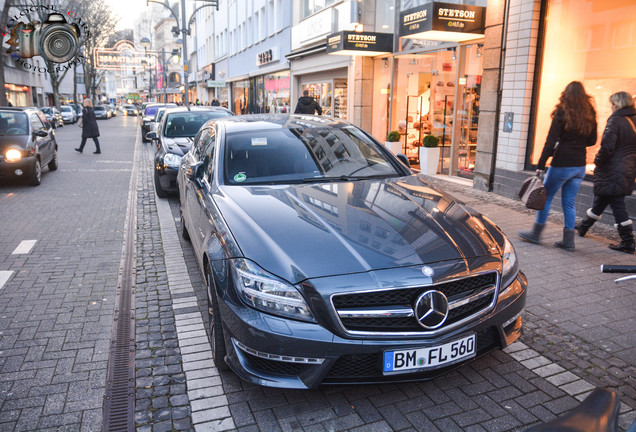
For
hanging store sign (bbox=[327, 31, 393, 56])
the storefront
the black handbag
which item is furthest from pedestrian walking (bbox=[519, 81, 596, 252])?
hanging store sign (bbox=[327, 31, 393, 56])

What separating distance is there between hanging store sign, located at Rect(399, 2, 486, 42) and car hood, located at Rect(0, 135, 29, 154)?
8.53m

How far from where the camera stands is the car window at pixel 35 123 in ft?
38.7

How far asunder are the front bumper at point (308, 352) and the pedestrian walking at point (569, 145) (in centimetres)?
375

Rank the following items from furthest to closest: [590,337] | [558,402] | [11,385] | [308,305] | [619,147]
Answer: [619,147], [590,337], [11,385], [558,402], [308,305]

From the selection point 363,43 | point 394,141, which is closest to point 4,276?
point 394,141

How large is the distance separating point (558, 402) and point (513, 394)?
258 millimetres

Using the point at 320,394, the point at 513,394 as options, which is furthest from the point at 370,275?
the point at 513,394

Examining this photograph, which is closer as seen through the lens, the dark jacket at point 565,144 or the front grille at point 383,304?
the front grille at point 383,304

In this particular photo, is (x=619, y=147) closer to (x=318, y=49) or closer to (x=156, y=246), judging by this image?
(x=156, y=246)

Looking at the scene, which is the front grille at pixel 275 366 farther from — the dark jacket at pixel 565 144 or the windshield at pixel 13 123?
the windshield at pixel 13 123

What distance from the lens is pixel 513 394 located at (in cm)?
325

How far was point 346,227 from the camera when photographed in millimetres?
3297

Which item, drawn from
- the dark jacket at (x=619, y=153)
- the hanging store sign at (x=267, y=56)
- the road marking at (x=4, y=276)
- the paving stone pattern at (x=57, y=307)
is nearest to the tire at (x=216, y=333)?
the paving stone pattern at (x=57, y=307)

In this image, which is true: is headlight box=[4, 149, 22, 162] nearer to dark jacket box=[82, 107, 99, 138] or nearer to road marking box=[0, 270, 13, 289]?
road marking box=[0, 270, 13, 289]
